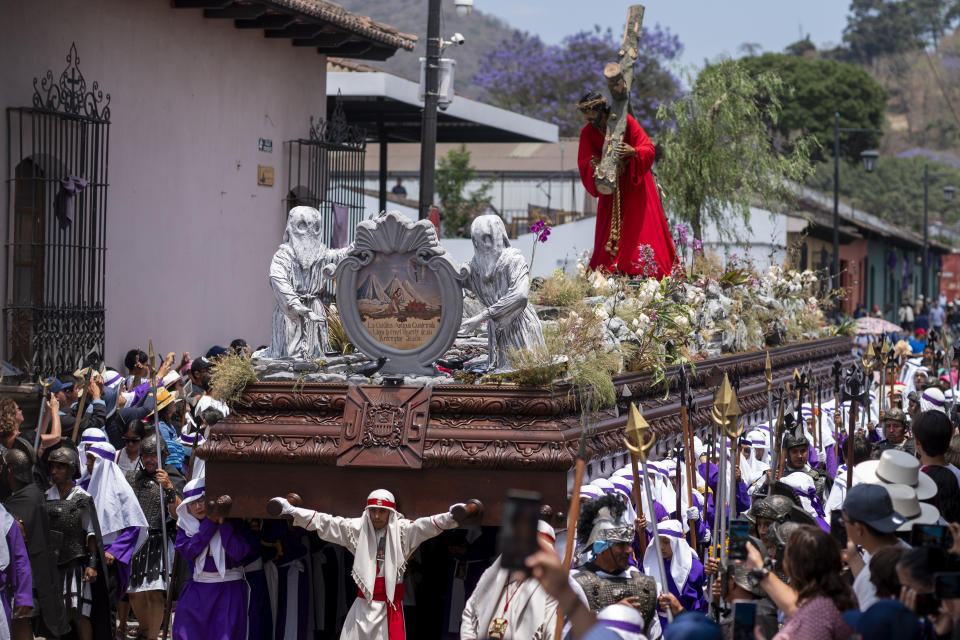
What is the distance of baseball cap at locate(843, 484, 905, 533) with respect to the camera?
5582 mm

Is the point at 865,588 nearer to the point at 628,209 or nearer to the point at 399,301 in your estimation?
the point at 399,301

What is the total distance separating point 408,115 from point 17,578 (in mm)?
15203

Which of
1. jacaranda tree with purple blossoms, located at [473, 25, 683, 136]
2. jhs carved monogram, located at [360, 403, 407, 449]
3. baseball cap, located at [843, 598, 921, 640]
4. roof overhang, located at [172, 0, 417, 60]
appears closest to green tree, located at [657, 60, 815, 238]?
roof overhang, located at [172, 0, 417, 60]

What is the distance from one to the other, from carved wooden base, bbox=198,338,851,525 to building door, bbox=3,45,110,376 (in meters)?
5.73

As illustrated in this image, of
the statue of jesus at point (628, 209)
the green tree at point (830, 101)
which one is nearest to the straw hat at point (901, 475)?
the statue of jesus at point (628, 209)

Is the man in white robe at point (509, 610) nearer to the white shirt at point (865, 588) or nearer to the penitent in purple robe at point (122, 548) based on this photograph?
the white shirt at point (865, 588)

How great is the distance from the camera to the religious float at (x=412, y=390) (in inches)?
323

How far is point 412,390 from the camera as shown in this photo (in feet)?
27.7

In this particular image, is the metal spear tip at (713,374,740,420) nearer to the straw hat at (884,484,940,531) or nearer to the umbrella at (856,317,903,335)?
the straw hat at (884,484,940,531)

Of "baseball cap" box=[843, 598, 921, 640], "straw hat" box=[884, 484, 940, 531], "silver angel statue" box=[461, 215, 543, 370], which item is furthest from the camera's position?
"silver angel statue" box=[461, 215, 543, 370]

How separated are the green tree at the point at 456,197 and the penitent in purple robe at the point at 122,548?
74.8 ft

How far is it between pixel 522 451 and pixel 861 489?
9.07 ft

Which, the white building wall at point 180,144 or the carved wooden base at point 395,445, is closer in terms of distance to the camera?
the carved wooden base at point 395,445

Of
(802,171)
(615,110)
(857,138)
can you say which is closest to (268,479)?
(615,110)
